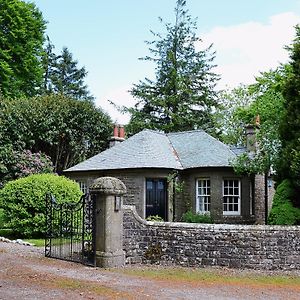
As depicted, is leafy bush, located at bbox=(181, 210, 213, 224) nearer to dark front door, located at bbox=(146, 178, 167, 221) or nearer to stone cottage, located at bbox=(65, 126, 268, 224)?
stone cottage, located at bbox=(65, 126, 268, 224)

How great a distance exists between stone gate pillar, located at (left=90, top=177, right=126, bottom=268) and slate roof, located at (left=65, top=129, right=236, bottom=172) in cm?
885

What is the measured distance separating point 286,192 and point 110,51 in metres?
14.0

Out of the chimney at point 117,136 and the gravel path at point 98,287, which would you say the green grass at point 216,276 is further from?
the chimney at point 117,136

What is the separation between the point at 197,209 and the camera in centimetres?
2161

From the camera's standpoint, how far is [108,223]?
11.5m

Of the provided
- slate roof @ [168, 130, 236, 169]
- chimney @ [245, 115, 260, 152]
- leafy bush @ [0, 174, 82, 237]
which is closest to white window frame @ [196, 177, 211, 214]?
slate roof @ [168, 130, 236, 169]

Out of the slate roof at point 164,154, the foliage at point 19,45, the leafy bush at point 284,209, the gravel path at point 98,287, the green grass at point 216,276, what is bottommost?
the green grass at point 216,276

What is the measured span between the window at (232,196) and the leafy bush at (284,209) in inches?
224

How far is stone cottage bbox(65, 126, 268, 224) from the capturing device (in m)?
20.9

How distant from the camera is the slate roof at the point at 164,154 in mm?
21156

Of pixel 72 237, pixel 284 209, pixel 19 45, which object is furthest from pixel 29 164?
pixel 284 209

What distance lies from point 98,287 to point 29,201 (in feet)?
27.4

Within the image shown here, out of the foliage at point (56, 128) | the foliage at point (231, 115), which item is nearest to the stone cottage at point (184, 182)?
the foliage at point (56, 128)

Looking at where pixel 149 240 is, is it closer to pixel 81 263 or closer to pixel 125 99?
pixel 81 263
